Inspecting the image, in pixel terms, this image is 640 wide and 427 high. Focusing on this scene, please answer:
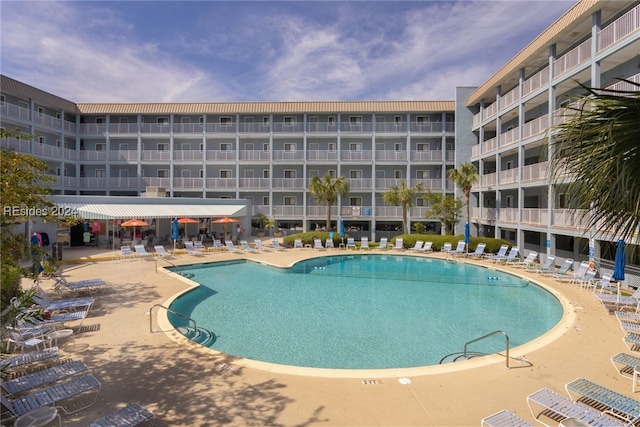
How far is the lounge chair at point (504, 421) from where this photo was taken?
505cm

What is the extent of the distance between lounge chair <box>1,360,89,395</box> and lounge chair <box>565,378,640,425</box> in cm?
899

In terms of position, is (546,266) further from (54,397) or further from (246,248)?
(54,397)

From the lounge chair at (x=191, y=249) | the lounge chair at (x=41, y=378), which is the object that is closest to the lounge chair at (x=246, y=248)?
the lounge chair at (x=191, y=249)

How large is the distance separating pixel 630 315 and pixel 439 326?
5646 millimetres

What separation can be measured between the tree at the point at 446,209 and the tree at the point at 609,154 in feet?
81.4

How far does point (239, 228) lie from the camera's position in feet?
108

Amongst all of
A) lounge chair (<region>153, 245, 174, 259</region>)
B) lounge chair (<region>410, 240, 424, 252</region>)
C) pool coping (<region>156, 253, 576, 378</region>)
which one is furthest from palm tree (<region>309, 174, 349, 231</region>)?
pool coping (<region>156, 253, 576, 378</region>)

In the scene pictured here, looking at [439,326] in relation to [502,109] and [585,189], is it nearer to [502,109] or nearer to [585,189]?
[585,189]

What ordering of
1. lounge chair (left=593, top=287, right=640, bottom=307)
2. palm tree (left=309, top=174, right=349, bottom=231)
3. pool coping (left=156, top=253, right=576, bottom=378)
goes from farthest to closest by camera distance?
palm tree (left=309, top=174, right=349, bottom=231) → lounge chair (left=593, top=287, right=640, bottom=307) → pool coping (left=156, top=253, right=576, bottom=378)

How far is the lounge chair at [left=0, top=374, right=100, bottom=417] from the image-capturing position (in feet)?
17.4

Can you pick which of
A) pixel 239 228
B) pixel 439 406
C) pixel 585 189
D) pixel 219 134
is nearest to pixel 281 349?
pixel 439 406

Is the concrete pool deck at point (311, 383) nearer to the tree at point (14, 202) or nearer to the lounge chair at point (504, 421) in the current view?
the lounge chair at point (504, 421)

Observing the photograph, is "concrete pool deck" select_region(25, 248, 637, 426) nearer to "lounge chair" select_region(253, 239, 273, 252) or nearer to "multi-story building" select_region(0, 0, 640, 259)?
"lounge chair" select_region(253, 239, 273, 252)

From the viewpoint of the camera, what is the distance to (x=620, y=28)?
1574 cm
